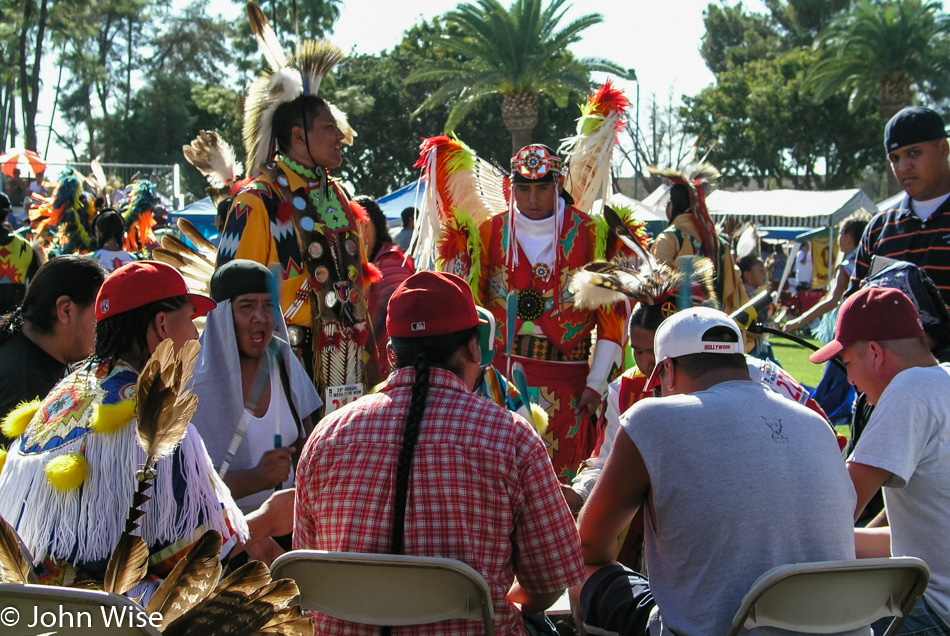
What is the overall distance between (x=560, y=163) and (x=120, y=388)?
9.04 ft

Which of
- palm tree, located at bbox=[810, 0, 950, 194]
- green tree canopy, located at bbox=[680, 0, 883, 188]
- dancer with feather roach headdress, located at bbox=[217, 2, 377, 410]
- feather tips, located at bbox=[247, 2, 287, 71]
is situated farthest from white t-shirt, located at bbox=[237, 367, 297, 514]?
green tree canopy, located at bbox=[680, 0, 883, 188]

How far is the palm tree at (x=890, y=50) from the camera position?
2441cm

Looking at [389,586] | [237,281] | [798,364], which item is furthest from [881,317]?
[798,364]

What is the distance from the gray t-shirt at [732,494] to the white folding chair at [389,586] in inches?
17.7

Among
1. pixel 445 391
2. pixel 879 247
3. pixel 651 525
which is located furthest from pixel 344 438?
pixel 879 247

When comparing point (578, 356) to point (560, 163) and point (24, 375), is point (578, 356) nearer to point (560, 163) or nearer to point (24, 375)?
point (560, 163)

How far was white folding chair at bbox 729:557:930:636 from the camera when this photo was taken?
177 centimetres

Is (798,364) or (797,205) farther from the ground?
(797,205)

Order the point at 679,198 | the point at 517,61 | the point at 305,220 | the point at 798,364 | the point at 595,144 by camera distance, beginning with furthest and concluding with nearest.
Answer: the point at 517,61
the point at 798,364
the point at 679,198
the point at 595,144
the point at 305,220

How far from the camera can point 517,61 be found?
20.4 meters

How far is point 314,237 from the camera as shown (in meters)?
3.57

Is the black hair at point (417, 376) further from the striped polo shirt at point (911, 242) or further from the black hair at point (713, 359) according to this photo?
the striped polo shirt at point (911, 242)

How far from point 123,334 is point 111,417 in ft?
1.06
